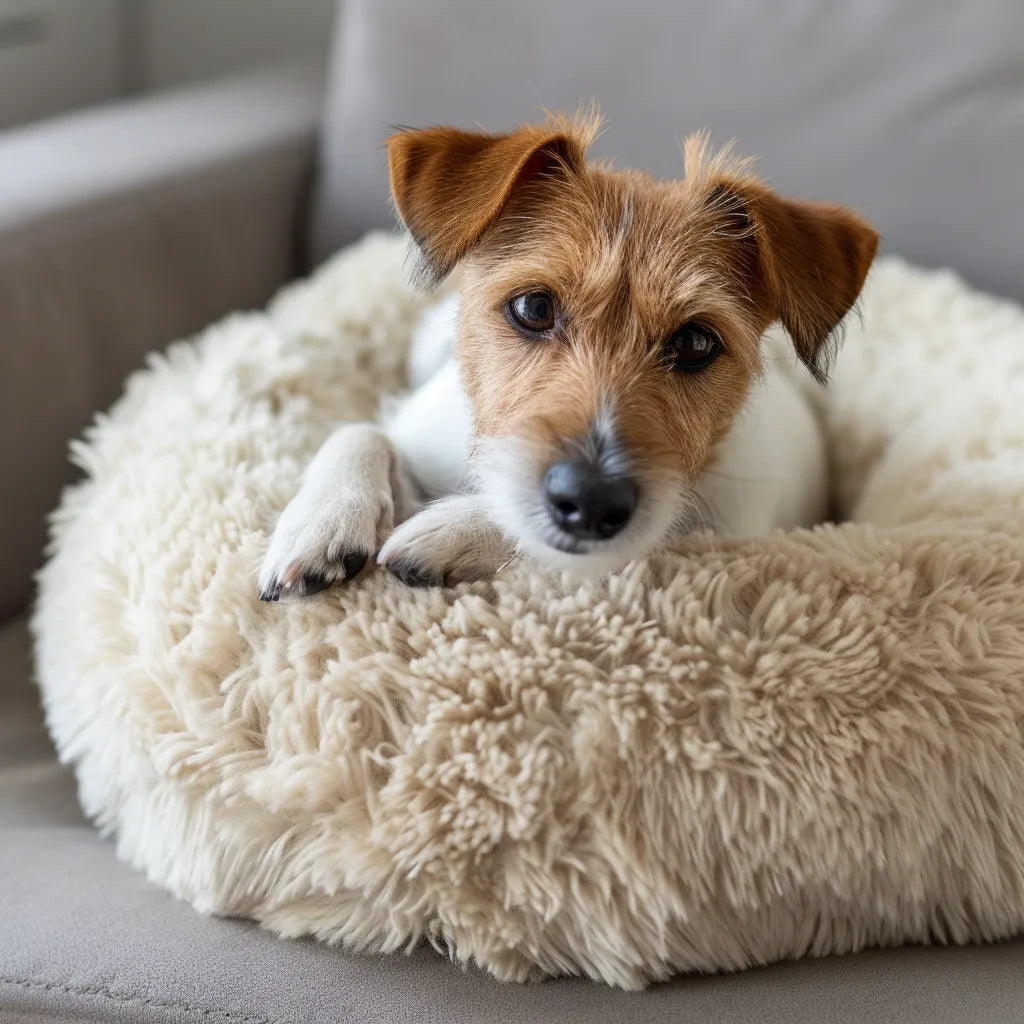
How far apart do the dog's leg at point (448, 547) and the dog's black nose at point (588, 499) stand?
148 mm

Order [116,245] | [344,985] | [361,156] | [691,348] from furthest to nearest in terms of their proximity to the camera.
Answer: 1. [361,156]
2. [116,245]
3. [691,348]
4. [344,985]

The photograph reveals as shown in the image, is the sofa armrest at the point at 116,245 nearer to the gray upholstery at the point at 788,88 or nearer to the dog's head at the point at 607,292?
the gray upholstery at the point at 788,88

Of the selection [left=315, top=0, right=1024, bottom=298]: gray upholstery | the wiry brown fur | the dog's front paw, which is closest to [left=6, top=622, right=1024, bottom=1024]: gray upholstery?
the dog's front paw

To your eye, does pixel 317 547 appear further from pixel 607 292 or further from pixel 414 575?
pixel 607 292

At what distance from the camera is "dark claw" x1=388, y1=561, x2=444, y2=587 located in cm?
134

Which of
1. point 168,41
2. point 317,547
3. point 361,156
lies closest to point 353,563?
point 317,547

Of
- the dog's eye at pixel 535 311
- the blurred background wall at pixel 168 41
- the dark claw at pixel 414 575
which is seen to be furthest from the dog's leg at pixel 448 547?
the blurred background wall at pixel 168 41

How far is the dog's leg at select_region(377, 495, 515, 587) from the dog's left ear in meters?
0.48

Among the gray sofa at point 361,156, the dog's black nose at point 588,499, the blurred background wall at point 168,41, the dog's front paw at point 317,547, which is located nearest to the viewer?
the dog's black nose at point 588,499

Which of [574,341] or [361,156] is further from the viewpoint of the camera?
[361,156]

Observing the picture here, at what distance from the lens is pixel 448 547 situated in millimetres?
1365

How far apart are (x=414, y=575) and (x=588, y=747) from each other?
316mm

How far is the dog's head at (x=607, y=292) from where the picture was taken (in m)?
1.31

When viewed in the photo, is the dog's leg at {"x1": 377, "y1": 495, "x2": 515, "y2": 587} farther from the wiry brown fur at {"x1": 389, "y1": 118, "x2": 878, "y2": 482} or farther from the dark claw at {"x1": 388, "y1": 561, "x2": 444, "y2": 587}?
the wiry brown fur at {"x1": 389, "y1": 118, "x2": 878, "y2": 482}
